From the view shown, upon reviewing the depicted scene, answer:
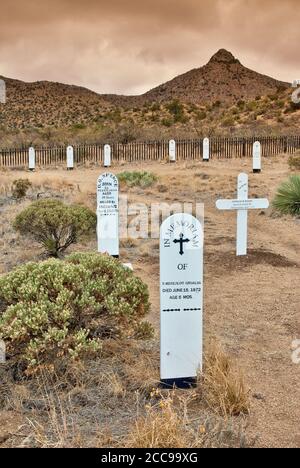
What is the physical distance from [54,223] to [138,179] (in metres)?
11.7

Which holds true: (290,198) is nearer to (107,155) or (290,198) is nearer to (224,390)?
(224,390)

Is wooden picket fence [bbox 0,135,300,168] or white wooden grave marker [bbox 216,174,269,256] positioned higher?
wooden picket fence [bbox 0,135,300,168]

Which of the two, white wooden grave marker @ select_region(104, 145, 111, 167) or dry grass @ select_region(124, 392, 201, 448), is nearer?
dry grass @ select_region(124, 392, 201, 448)

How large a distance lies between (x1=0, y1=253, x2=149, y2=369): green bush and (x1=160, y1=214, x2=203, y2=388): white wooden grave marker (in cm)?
57

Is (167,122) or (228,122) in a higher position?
(167,122)

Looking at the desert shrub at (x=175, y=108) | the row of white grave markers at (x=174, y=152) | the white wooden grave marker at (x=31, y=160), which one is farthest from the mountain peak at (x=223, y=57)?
the white wooden grave marker at (x=31, y=160)

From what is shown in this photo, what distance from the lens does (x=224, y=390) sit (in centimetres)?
494

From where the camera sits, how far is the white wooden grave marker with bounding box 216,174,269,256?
37.2 ft

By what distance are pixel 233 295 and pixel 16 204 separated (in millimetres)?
9344

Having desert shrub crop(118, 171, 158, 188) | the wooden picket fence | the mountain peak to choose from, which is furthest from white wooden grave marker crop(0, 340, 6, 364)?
the mountain peak

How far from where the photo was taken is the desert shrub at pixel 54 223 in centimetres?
1062

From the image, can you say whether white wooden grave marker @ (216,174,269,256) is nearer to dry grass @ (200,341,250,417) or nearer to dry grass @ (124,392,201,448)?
dry grass @ (200,341,250,417)

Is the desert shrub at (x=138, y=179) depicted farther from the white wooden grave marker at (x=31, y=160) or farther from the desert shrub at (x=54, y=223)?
the desert shrub at (x=54, y=223)

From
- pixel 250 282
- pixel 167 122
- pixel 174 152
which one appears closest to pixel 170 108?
pixel 167 122
